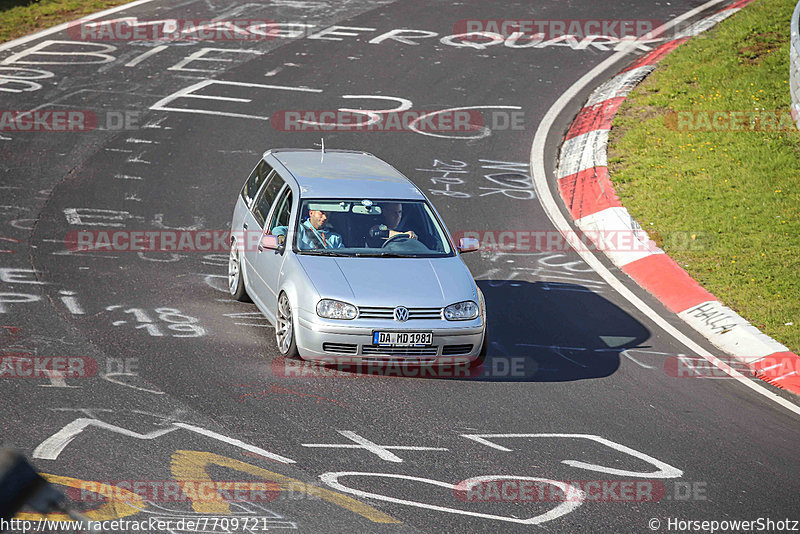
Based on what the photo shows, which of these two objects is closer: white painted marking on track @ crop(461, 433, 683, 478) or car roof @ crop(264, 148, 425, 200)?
white painted marking on track @ crop(461, 433, 683, 478)

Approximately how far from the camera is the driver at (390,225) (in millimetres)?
9930

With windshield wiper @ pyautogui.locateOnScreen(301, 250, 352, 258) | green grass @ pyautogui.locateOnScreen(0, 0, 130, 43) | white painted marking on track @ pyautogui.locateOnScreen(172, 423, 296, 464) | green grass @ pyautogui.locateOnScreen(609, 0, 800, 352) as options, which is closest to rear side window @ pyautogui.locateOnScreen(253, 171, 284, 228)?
windshield wiper @ pyautogui.locateOnScreen(301, 250, 352, 258)

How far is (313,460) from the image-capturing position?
6.98 metres

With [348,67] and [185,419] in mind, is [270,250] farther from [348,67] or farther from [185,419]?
[348,67]

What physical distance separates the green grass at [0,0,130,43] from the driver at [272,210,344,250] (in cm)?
1462

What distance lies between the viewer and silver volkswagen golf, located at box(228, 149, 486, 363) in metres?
8.76

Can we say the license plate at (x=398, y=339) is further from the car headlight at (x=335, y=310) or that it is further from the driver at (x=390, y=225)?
the driver at (x=390, y=225)

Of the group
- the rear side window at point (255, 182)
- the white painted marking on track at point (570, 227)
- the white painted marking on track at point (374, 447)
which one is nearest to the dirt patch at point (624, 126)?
the white painted marking on track at point (570, 227)

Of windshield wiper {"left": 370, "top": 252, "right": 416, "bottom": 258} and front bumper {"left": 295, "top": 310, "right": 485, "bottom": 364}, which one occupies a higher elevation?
windshield wiper {"left": 370, "top": 252, "right": 416, "bottom": 258}

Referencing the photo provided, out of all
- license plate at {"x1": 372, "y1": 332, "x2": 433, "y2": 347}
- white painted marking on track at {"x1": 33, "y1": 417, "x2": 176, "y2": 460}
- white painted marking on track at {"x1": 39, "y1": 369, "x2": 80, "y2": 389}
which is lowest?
white painted marking on track at {"x1": 33, "y1": 417, "x2": 176, "y2": 460}

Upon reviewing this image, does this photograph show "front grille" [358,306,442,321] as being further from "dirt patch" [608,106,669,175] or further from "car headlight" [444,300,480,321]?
"dirt patch" [608,106,669,175]

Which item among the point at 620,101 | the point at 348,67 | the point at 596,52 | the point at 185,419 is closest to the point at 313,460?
the point at 185,419

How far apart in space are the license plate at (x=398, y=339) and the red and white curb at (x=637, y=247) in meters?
3.59

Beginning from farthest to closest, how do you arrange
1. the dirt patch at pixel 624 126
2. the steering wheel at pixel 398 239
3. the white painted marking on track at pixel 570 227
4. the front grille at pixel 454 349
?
the dirt patch at pixel 624 126, the steering wheel at pixel 398 239, the white painted marking on track at pixel 570 227, the front grille at pixel 454 349
